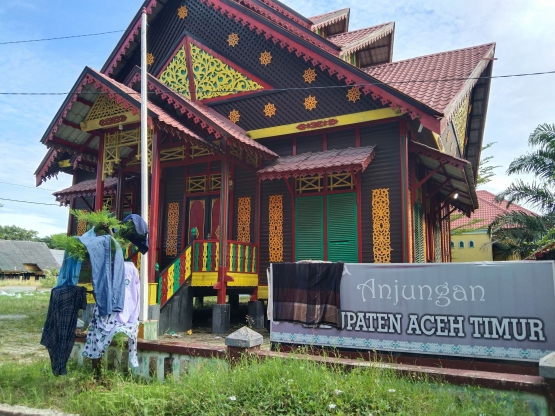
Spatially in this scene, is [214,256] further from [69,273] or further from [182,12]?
[182,12]

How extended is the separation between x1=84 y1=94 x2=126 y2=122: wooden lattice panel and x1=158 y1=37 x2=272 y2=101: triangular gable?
8.59ft

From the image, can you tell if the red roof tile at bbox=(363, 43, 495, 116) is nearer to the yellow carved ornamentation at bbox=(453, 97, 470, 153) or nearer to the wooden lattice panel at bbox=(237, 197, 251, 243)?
the yellow carved ornamentation at bbox=(453, 97, 470, 153)

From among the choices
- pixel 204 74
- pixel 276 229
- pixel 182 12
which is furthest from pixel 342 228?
pixel 182 12

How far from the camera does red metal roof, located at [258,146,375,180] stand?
9109mm

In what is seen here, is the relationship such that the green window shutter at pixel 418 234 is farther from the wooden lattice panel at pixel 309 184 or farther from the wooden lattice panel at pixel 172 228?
the wooden lattice panel at pixel 172 228

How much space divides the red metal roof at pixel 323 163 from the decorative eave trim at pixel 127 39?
5910mm

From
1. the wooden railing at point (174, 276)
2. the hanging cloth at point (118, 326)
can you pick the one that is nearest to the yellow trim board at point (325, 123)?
the wooden railing at point (174, 276)

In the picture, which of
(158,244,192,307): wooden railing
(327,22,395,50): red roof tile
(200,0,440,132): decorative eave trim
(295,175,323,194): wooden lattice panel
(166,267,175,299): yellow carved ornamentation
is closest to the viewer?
(200,0,440,132): decorative eave trim

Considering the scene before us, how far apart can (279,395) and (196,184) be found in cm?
883

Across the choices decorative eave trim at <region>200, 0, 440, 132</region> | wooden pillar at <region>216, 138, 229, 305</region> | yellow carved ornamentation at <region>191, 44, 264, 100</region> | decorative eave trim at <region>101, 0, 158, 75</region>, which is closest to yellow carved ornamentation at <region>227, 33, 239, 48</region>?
decorative eave trim at <region>200, 0, 440, 132</region>

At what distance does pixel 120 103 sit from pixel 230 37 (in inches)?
152

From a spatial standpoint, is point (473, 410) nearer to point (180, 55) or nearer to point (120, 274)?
point (120, 274)

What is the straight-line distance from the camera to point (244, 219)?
11.3 meters

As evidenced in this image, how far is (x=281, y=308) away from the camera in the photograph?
617cm
